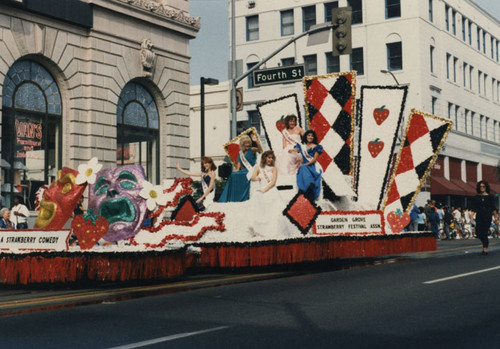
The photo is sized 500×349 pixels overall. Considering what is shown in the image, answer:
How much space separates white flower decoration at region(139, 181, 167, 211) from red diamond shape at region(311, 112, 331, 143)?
4.68m

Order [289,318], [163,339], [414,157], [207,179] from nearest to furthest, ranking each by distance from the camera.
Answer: [163,339]
[289,318]
[207,179]
[414,157]

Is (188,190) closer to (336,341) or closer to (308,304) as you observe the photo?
(308,304)

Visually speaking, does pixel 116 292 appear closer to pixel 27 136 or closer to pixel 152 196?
pixel 152 196

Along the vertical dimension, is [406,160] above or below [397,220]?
above

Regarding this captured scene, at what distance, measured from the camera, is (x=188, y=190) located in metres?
12.3

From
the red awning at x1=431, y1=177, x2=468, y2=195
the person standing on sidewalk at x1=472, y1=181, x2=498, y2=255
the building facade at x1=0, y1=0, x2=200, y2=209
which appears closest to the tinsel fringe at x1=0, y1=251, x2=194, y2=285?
the person standing on sidewalk at x1=472, y1=181, x2=498, y2=255

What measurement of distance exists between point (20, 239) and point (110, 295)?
212cm

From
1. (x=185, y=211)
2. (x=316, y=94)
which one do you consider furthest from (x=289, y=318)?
(x=316, y=94)

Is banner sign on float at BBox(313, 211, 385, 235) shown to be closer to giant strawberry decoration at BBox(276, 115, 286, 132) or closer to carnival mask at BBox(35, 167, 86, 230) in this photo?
giant strawberry decoration at BBox(276, 115, 286, 132)

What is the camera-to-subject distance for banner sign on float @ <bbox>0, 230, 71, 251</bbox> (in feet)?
34.5

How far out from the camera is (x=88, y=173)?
11.2m

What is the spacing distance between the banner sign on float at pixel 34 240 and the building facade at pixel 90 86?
10.9 metres

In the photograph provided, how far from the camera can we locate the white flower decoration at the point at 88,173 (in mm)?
11109

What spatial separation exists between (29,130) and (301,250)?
1241 cm
